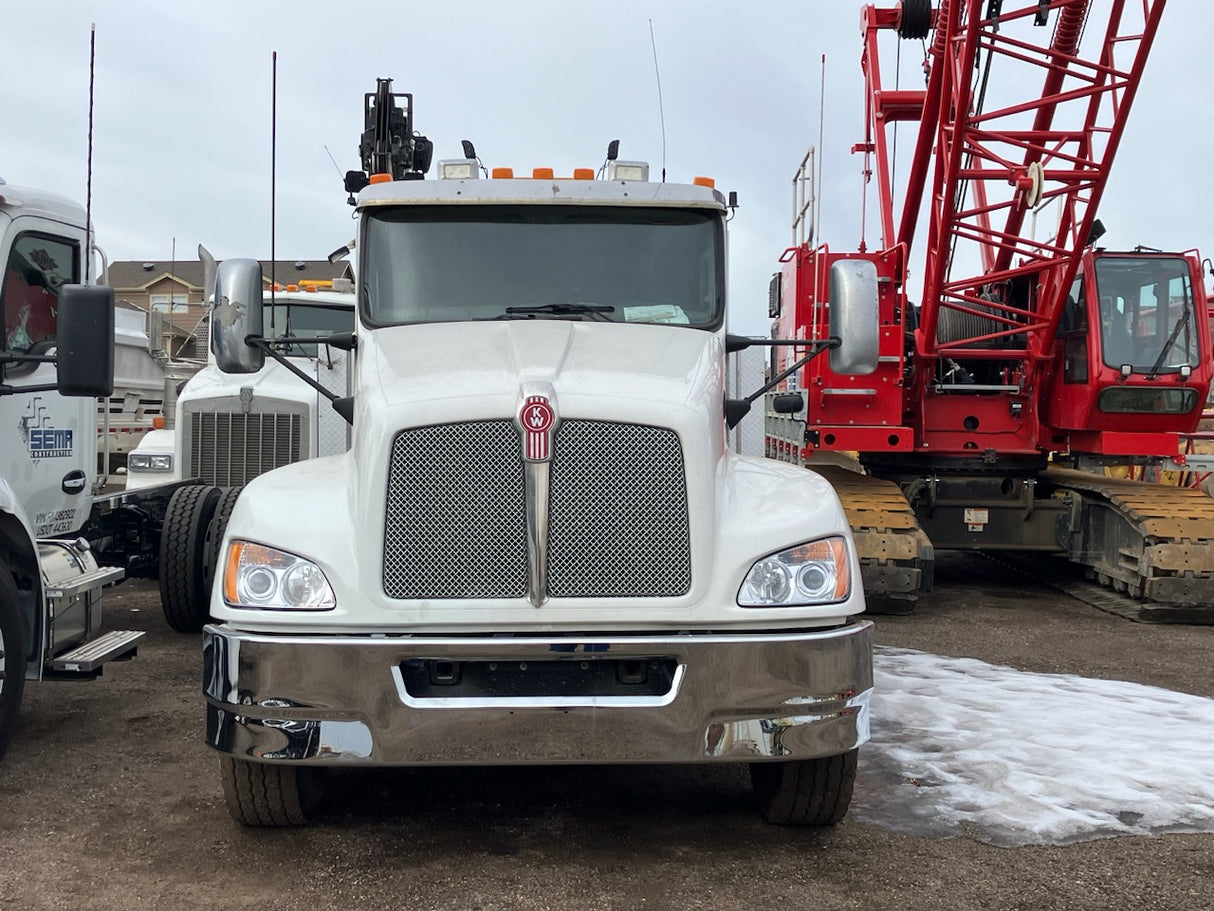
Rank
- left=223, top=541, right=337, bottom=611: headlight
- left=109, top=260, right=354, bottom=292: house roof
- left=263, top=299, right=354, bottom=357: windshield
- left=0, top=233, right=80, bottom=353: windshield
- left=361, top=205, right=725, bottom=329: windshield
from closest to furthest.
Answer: left=223, top=541, right=337, bottom=611: headlight, left=361, top=205, right=725, bottom=329: windshield, left=0, top=233, right=80, bottom=353: windshield, left=263, top=299, right=354, bottom=357: windshield, left=109, top=260, right=354, bottom=292: house roof

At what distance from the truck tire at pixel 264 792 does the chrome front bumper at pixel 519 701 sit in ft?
1.07

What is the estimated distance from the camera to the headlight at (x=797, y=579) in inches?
166

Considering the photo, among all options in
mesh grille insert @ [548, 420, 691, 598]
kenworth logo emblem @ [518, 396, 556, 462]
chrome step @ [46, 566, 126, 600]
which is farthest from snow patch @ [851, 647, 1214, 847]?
chrome step @ [46, 566, 126, 600]

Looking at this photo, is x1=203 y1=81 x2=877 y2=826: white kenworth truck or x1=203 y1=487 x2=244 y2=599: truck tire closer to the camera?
x1=203 y1=81 x2=877 y2=826: white kenworth truck

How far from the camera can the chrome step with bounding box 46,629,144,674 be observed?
564 cm

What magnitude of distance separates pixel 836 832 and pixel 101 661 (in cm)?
336

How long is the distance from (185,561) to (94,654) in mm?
2528

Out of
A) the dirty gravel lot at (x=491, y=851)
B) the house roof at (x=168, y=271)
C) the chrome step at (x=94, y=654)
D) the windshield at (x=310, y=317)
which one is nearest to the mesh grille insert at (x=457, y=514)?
the dirty gravel lot at (x=491, y=851)

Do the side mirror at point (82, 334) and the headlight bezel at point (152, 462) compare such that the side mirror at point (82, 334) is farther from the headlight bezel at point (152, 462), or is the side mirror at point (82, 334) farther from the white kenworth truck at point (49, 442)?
the headlight bezel at point (152, 462)

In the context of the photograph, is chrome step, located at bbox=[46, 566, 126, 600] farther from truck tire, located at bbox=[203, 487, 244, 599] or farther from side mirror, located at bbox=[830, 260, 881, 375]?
side mirror, located at bbox=[830, 260, 881, 375]

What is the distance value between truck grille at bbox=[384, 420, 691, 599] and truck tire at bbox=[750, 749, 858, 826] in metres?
0.88

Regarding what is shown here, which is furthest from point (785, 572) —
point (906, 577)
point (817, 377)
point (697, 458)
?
point (817, 377)

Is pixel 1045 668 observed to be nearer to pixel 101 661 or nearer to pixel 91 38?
pixel 101 661

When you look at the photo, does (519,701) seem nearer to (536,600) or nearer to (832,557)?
(536,600)
